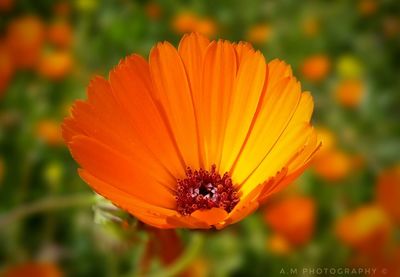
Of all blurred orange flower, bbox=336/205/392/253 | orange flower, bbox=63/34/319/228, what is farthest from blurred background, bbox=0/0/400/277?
orange flower, bbox=63/34/319/228

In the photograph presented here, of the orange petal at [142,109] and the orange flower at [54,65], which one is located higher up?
the orange petal at [142,109]

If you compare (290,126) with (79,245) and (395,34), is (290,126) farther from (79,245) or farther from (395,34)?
(395,34)

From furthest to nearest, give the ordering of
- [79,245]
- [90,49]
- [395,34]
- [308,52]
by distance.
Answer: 1. [395,34]
2. [308,52]
3. [90,49]
4. [79,245]

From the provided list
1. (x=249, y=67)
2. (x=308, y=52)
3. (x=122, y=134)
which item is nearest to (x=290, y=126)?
(x=249, y=67)

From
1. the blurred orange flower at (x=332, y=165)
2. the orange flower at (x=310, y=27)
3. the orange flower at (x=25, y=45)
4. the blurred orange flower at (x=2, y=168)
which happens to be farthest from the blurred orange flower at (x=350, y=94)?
the blurred orange flower at (x=2, y=168)

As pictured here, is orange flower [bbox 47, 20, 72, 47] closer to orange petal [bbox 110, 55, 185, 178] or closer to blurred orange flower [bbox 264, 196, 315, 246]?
blurred orange flower [bbox 264, 196, 315, 246]

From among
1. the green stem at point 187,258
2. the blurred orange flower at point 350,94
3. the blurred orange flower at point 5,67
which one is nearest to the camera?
the green stem at point 187,258

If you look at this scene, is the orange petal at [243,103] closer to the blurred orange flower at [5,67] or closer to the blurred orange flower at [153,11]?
the blurred orange flower at [5,67]
